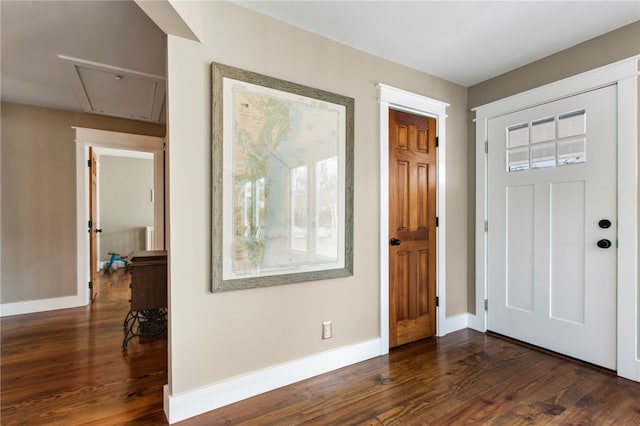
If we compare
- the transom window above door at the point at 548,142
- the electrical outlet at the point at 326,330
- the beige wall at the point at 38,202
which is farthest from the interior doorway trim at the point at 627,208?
the beige wall at the point at 38,202

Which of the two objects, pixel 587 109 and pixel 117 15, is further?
pixel 587 109

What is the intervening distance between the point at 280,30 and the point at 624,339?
3.30 m

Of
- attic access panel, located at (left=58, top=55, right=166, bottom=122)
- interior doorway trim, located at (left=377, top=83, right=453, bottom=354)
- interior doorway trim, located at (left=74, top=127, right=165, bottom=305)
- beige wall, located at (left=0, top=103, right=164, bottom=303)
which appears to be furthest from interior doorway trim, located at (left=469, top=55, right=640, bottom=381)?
beige wall, located at (left=0, top=103, right=164, bottom=303)

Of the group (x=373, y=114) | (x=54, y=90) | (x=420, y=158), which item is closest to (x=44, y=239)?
(x=54, y=90)

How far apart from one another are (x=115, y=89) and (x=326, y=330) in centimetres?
324

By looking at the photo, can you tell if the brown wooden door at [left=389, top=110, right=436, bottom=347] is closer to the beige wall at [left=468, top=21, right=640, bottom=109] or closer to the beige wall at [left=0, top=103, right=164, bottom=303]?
the beige wall at [left=468, top=21, right=640, bottom=109]

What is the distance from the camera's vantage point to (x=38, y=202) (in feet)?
12.6

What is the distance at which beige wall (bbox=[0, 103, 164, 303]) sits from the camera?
12.2 ft

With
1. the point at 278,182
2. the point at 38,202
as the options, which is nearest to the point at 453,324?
the point at 278,182

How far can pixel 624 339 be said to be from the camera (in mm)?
2221

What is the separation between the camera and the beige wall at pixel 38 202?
3709mm

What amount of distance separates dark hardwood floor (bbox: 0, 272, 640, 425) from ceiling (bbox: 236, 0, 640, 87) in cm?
254

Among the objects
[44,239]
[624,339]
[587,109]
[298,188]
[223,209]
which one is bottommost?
[624,339]

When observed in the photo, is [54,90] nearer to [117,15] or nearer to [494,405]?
[117,15]
